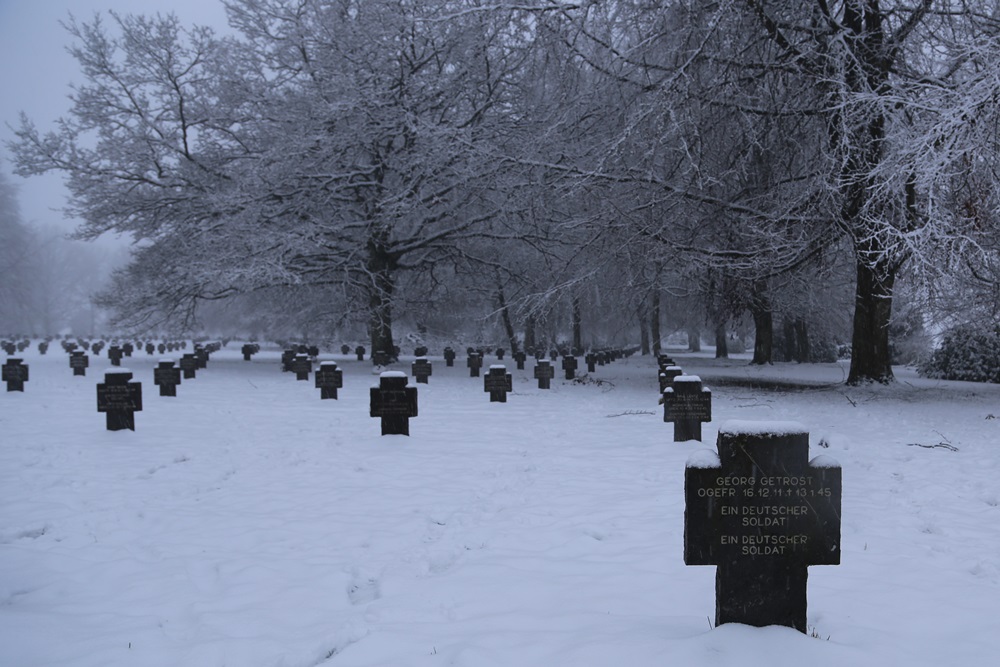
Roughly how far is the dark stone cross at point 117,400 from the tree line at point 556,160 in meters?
8.40

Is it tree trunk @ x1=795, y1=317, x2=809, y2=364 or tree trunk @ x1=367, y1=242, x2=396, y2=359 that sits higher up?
tree trunk @ x1=367, y1=242, x2=396, y2=359

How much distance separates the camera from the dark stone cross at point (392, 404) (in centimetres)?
909

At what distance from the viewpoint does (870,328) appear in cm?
1398

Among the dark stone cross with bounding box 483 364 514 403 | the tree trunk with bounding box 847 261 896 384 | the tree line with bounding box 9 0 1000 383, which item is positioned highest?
the tree line with bounding box 9 0 1000 383

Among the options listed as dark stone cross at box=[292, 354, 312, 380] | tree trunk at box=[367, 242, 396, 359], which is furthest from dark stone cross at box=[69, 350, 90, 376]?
tree trunk at box=[367, 242, 396, 359]

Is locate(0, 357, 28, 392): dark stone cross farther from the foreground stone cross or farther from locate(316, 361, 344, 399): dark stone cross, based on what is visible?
the foreground stone cross

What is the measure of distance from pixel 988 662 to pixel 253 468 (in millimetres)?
6469

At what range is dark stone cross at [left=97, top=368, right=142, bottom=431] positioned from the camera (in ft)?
29.8

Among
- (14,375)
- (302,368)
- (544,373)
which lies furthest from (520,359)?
(14,375)

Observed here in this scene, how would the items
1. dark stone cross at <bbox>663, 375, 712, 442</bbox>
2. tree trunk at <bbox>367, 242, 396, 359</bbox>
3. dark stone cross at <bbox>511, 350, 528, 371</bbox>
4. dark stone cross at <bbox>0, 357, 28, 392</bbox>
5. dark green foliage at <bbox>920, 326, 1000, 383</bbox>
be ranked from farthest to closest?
dark stone cross at <bbox>511, 350, 528, 371</bbox> → tree trunk at <bbox>367, 242, 396, 359</bbox> → dark green foliage at <bbox>920, 326, 1000, 383</bbox> → dark stone cross at <bbox>0, 357, 28, 392</bbox> → dark stone cross at <bbox>663, 375, 712, 442</bbox>

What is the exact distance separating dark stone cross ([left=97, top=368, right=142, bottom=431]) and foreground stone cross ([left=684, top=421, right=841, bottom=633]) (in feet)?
28.2

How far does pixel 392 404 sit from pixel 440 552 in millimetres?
4839

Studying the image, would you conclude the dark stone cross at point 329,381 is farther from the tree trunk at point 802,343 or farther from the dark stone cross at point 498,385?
the tree trunk at point 802,343

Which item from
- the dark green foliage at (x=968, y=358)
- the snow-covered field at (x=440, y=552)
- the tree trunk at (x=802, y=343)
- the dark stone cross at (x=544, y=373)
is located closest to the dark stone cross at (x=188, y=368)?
the snow-covered field at (x=440, y=552)
